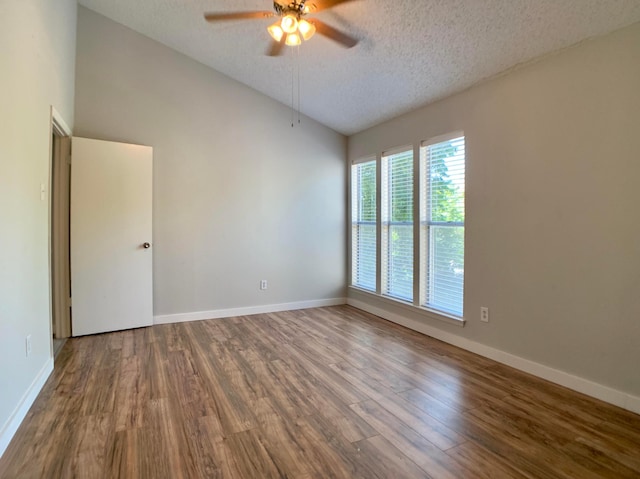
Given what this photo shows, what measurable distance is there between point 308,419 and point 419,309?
2.09 m

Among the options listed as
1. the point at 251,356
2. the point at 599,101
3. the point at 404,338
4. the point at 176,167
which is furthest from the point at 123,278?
→ the point at 599,101

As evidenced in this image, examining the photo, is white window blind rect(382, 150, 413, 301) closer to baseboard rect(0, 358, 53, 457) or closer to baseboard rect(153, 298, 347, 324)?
baseboard rect(153, 298, 347, 324)

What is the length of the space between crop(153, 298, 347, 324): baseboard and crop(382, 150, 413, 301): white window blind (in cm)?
102

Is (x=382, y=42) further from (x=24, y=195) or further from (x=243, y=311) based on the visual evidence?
(x=243, y=311)

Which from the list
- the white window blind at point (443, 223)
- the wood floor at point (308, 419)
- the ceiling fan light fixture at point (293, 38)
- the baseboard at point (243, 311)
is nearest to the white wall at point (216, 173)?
the baseboard at point (243, 311)

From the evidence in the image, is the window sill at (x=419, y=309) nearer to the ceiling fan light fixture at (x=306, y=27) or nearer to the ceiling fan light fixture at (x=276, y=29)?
the ceiling fan light fixture at (x=306, y=27)

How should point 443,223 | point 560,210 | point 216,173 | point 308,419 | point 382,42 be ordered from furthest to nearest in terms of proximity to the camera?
point 216,173 < point 443,223 < point 382,42 < point 560,210 < point 308,419

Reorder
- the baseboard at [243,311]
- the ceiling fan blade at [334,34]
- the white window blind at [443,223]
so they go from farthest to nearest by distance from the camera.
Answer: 1. the baseboard at [243,311]
2. the white window blind at [443,223]
3. the ceiling fan blade at [334,34]

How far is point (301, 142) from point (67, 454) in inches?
159

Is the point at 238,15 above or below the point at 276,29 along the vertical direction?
above

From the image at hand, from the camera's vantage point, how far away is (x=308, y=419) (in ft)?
6.91

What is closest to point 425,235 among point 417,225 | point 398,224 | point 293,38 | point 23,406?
point 417,225

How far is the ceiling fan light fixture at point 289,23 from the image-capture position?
7.45 feet

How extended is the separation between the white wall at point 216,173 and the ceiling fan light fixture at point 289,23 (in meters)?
2.28
